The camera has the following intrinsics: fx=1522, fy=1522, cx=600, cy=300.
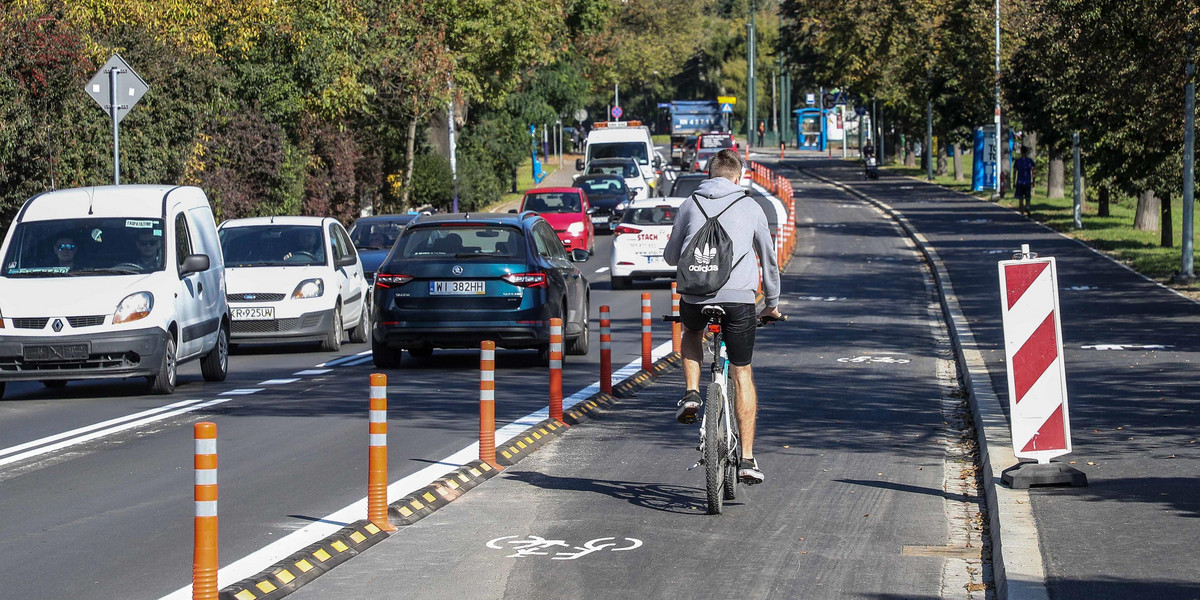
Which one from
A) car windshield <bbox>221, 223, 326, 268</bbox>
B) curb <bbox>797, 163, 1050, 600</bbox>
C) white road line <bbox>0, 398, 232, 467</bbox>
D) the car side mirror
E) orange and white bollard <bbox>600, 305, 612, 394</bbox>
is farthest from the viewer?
car windshield <bbox>221, 223, 326, 268</bbox>

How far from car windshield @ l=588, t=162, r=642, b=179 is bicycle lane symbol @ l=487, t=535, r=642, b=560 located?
132ft

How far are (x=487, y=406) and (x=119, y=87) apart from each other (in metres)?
11.7

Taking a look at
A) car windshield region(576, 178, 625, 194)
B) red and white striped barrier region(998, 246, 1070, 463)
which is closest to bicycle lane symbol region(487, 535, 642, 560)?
red and white striped barrier region(998, 246, 1070, 463)

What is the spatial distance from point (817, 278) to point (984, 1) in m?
26.4

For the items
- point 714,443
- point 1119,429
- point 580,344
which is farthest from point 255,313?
point 714,443

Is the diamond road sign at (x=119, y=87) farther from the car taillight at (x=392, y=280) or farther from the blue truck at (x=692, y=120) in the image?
the blue truck at (x=692, y=120)

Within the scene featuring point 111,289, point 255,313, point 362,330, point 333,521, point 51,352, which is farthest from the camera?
point 362,330

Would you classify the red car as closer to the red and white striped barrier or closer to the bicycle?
the red and white striped barrier

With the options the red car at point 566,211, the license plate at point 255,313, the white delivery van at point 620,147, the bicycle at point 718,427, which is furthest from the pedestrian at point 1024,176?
the bicycle at point 718,427

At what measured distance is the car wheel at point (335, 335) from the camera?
1850 centimetres

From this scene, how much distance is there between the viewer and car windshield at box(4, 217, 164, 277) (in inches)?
567

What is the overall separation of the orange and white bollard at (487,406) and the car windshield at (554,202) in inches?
1055

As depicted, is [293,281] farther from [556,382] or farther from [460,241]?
[556,382]

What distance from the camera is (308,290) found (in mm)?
18250
